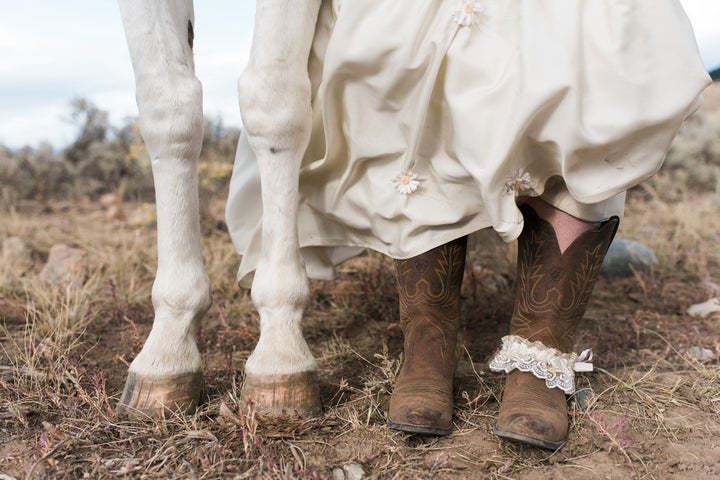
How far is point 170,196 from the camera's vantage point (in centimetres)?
168

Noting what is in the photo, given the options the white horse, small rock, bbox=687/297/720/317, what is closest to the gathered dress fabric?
the white horse

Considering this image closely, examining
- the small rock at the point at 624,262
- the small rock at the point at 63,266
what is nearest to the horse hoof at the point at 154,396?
the small rock at the point at 63,266

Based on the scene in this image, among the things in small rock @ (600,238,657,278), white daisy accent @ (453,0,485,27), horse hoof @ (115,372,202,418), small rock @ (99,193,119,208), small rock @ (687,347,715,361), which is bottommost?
small rock @ (99,193,119,208)

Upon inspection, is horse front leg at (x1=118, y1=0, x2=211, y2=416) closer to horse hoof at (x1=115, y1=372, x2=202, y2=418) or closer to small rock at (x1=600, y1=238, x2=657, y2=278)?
horse hoof at (x1=115, y1=372, x2=202, y2=418)

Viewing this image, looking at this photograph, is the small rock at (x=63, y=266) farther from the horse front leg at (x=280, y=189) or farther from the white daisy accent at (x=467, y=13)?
the white daisy accent at (x=467, y=13)

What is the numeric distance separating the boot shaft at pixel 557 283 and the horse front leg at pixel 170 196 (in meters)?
0.85

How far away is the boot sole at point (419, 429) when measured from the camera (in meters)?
1.46

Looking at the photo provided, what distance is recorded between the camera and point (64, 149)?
6.48 m

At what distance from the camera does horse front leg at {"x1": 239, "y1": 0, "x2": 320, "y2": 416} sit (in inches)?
61.4

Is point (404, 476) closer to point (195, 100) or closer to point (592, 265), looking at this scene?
point (592, 265)

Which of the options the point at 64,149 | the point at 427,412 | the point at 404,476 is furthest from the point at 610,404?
the point at 64,149

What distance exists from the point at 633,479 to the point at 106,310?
2.03 meters

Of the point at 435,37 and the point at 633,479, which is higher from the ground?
the point at 435,37

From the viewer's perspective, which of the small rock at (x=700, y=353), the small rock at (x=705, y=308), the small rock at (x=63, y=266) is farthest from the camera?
the small rock at (x=63, y=266)
